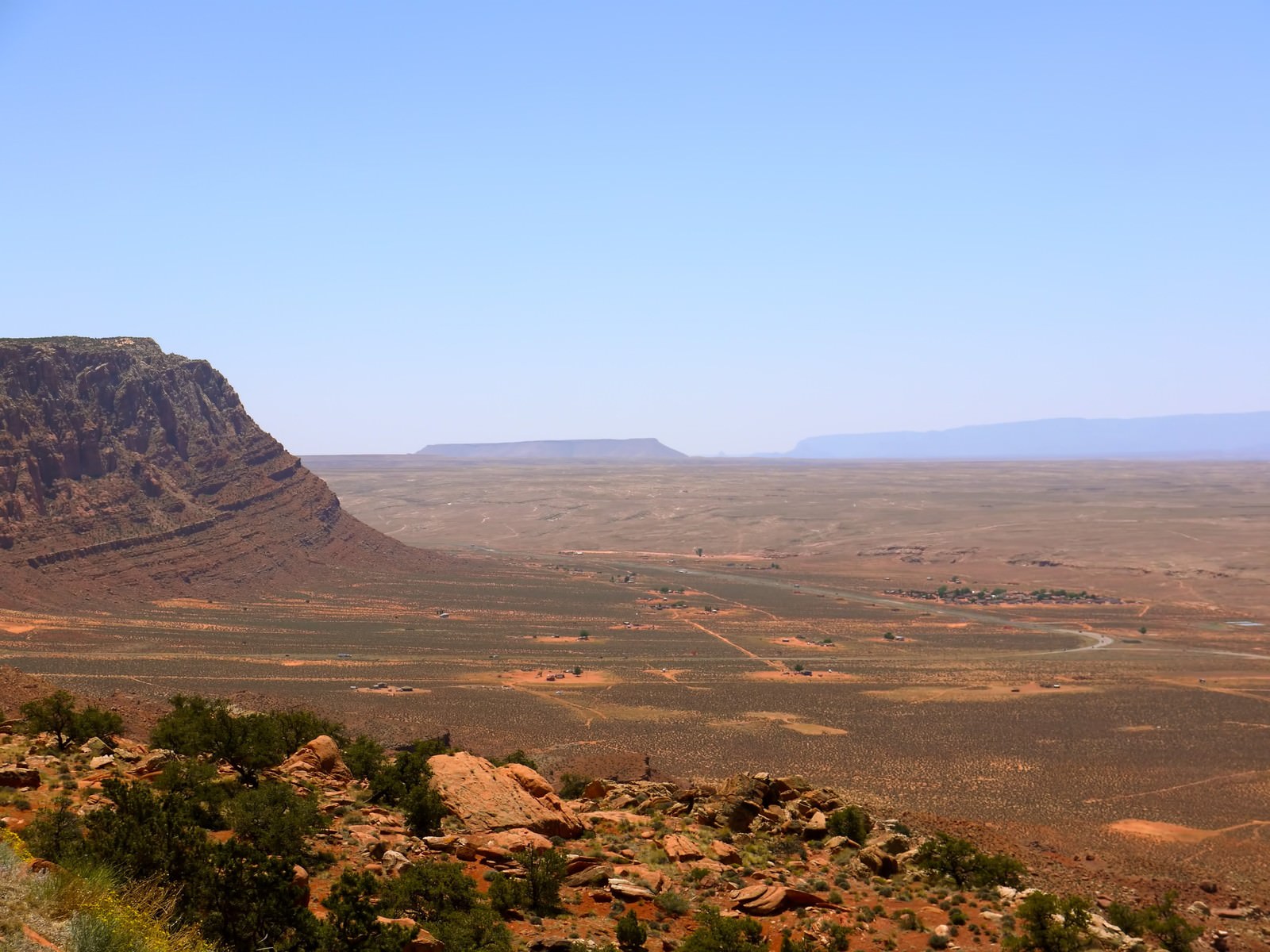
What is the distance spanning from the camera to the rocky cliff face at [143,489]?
270ft

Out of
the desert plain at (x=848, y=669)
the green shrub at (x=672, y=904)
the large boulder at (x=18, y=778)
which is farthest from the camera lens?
the desert plain at (x=848, y=669)

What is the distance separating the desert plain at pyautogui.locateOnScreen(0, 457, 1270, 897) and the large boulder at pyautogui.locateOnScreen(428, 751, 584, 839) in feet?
43.5

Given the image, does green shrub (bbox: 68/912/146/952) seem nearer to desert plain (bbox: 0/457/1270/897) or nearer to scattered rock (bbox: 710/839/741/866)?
scattered rock (bbox: 710/839/741/866)

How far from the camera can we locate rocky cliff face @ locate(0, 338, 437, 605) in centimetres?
8231

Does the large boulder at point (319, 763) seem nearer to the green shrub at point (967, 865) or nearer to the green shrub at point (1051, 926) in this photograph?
the green shrub at point (967, 865)

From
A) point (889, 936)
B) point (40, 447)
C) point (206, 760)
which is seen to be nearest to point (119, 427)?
point (40, 447)

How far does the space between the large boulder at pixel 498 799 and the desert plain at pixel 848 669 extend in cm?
1325

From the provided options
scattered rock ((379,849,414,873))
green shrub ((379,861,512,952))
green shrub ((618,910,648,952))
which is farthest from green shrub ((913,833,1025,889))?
scattered rock ((379,849,414,873))

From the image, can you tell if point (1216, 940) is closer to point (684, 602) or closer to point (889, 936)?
point (889, 936)

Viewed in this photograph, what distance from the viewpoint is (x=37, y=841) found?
15.3m

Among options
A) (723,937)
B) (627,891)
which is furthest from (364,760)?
(723,937)

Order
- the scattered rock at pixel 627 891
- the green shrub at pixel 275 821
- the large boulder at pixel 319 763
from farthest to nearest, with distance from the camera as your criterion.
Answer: the large boulder at pixel 319 763, the scattered rock at pixel 627 891, the green shrub at pixel 275 821

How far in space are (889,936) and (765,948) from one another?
14.4ft

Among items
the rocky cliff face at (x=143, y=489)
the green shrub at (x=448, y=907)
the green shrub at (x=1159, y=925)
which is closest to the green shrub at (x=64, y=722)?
the green shrub at (x=448, y=907)
